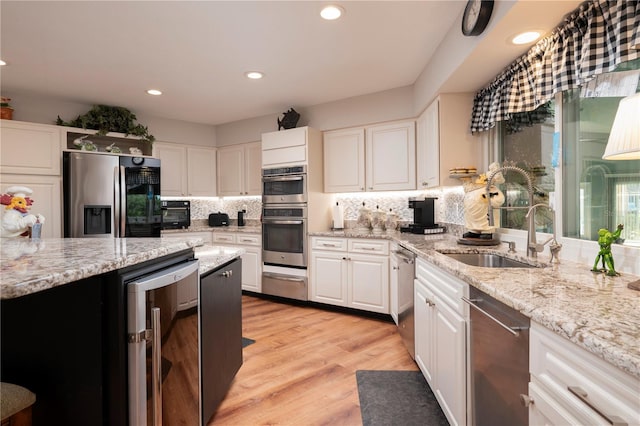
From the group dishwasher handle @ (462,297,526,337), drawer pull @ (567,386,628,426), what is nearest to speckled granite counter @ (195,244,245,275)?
dishwasher handle @ (462,297,526,337)

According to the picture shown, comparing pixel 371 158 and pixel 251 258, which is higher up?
pixel 371 158

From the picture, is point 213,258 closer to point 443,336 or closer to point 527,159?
point 443,336

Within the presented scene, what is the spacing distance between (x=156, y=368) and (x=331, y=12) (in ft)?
7.56

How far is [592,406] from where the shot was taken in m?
0.77

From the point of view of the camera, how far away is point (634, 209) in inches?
57.2

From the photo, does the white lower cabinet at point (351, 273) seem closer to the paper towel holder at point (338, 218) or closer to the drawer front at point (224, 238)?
the paper towel holder at point (338, 218)

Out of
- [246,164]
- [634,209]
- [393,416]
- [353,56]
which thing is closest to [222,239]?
[246,164]

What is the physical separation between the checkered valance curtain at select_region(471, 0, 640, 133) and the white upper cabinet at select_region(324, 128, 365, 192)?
1750mm

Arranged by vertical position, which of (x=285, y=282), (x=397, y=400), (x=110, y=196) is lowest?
(x=397, y=400)

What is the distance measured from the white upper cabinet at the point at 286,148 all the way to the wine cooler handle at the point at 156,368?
300cm

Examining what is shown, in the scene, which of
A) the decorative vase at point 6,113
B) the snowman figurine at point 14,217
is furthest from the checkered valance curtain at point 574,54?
the decorative vase at point 6,113

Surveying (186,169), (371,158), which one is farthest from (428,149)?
(186,169)

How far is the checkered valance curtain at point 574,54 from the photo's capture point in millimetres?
1403

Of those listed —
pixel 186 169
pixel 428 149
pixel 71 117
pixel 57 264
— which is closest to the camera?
pixel 57 264
